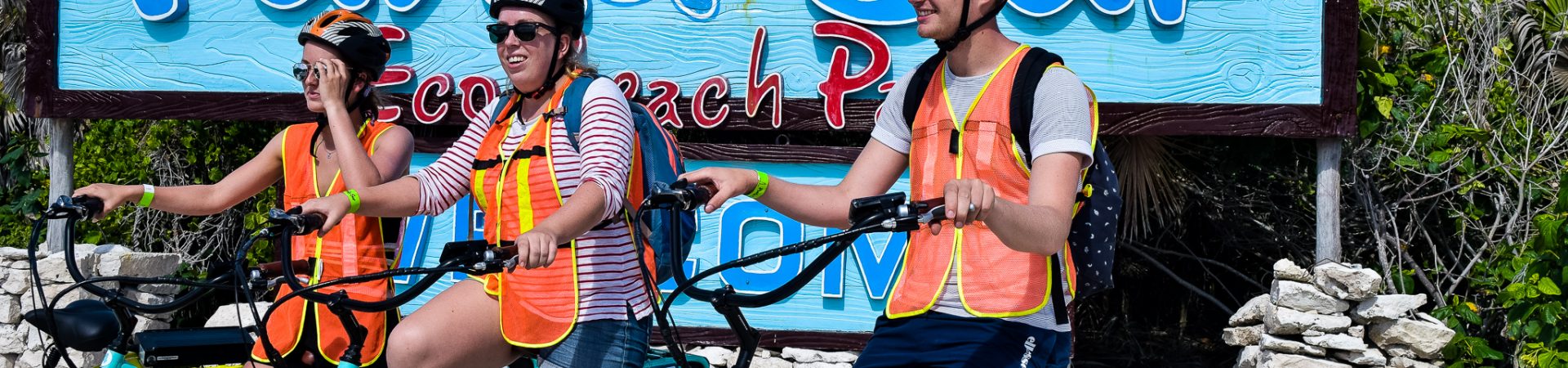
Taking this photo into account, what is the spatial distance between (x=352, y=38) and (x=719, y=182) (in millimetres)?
1820

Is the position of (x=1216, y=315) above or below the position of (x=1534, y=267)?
below

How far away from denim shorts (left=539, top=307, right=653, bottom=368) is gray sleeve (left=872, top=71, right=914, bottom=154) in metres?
0.72

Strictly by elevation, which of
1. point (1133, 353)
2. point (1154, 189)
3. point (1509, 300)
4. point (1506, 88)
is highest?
point (1506, 88)

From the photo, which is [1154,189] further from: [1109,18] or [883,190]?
[883,190]

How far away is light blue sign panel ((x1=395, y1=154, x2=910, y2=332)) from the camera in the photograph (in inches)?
252

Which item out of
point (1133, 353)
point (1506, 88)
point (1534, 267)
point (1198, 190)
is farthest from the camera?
point (1133, 353)

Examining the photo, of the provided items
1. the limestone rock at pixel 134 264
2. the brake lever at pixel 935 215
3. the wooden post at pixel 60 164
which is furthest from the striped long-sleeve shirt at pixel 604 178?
the wooden post at pixel 60 164

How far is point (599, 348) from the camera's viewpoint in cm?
314

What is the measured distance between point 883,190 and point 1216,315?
6311 mm

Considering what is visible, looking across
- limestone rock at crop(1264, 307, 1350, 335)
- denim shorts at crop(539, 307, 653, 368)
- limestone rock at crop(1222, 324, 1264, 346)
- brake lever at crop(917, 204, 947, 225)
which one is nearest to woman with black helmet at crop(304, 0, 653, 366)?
denim shorts at crop(539, 307, 653, 368)

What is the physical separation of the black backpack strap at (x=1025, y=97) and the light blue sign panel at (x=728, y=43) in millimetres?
3656

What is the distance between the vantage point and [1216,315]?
8.69m

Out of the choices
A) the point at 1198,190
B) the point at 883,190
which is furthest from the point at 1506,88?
the point at 883,190

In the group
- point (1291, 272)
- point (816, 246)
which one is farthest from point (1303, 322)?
point (816, 246)
